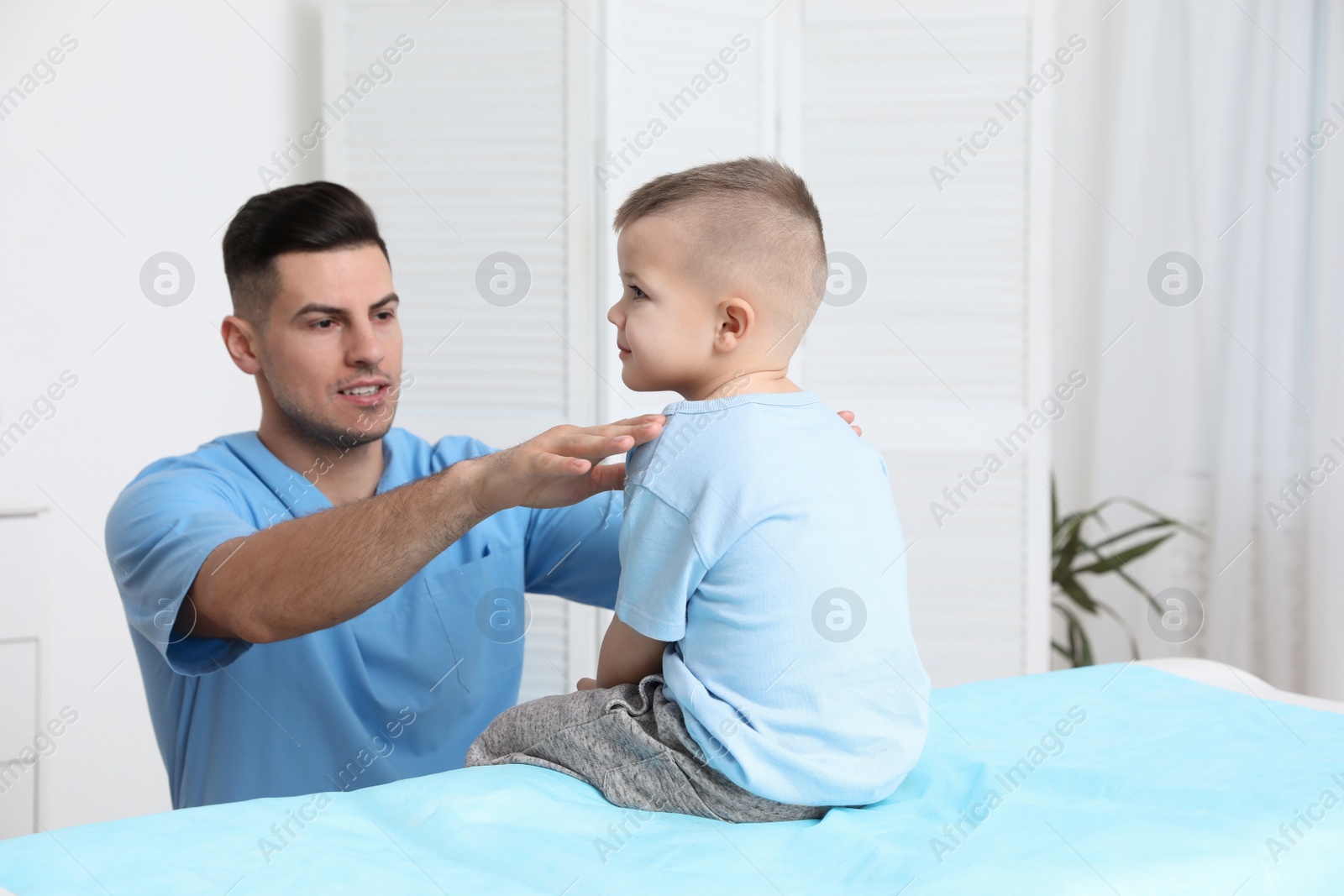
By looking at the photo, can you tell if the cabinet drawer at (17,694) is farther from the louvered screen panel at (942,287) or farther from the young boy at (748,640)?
the louvered screen panel at (942,287)

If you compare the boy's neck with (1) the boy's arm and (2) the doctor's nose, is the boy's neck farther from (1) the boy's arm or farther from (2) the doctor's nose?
(2) the doctor's nose

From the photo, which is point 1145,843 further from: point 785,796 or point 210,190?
point 210,190

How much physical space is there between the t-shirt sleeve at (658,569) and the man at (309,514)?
13.8 inches

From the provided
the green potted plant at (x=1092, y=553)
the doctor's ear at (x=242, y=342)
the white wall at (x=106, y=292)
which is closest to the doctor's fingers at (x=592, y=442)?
the doctor's ear at (x=242, y=342)

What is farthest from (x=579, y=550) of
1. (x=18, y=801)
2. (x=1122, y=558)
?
(x=1122, y=558)

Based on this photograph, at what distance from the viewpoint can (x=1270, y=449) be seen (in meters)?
2.85

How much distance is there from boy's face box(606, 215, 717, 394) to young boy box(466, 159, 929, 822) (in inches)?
3.5

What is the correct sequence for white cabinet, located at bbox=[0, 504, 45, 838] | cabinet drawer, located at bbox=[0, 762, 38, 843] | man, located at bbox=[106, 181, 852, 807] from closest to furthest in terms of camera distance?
man, located at bbox=[106, 181, 852, 807] → white cabinet, located at bbox=[0, 504, 45, 838] → cabinet drawer, located at bbox=[0, 762, 38, 843]

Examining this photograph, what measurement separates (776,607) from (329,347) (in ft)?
3.02

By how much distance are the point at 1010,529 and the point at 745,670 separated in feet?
6.69

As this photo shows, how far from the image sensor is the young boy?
867 mm

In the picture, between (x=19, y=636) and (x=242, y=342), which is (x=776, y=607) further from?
(x=19, y=636)

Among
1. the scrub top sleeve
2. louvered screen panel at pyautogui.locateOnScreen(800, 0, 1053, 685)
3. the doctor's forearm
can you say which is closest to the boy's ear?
the doctor's forearm

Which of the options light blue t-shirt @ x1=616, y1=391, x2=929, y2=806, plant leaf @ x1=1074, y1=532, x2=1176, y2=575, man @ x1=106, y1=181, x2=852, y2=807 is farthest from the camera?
plant leaf @ x1=1074, y1=532, x2=1176, y2=575
